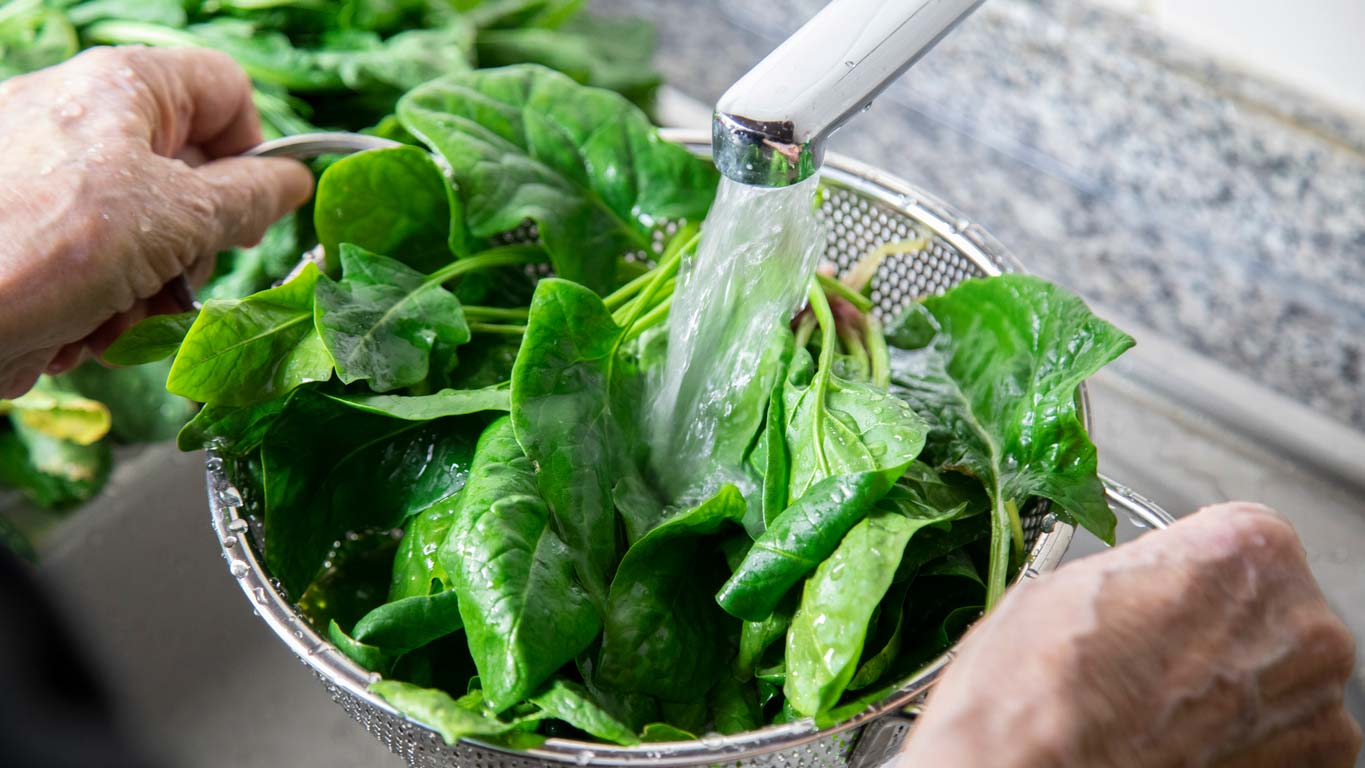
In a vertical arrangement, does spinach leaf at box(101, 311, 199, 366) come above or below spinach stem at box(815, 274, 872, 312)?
above

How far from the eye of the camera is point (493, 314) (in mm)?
565

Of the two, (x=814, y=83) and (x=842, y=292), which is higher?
(x=814, y=83)

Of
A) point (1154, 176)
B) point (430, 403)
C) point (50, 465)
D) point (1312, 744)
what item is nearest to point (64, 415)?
point (50, 465)

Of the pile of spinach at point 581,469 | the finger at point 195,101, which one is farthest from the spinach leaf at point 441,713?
the finger at point 195,101

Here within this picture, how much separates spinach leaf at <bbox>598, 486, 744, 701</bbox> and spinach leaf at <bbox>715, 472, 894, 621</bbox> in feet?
0.09

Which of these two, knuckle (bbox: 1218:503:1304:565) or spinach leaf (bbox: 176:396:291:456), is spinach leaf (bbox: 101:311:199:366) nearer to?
spinach leaf (bbox: 176:396:291:456)

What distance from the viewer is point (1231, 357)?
2.81ft

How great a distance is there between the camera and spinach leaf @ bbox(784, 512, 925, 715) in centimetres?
38

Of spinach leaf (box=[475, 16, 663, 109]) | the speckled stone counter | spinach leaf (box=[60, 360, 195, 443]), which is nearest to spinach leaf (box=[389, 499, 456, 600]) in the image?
spinach leaf (box=[60, 360, 195, 443])

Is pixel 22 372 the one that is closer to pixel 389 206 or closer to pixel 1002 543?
pixel 389 206

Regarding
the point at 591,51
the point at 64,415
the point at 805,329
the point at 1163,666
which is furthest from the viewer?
the point at 591,51

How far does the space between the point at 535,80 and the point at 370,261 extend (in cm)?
15

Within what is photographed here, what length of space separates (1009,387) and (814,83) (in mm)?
188

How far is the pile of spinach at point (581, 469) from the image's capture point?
1.31 ft
